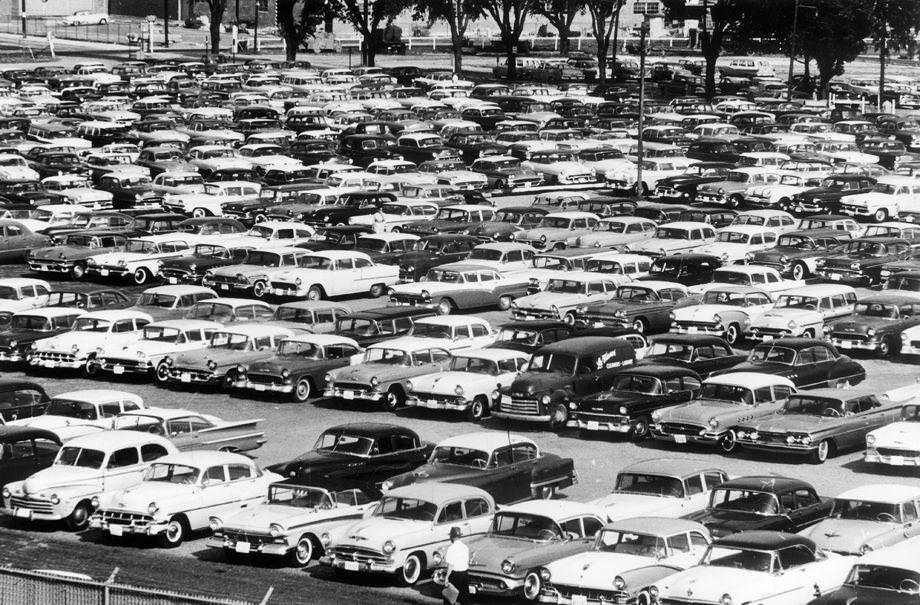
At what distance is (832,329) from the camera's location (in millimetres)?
35375

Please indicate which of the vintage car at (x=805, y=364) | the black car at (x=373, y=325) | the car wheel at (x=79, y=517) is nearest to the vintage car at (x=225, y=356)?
the black car at (x=373, y=325)

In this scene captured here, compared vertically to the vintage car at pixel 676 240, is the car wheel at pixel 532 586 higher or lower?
lower

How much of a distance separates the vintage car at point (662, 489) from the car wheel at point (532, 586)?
9.20ft

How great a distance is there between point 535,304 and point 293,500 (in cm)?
1549

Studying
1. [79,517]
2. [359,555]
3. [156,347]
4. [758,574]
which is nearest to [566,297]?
[156,347]

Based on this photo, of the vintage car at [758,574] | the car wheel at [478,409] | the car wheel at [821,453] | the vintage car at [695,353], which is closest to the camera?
the vintage car at [758,574]

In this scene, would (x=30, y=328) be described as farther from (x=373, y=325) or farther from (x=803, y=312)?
(x=803, y=312)

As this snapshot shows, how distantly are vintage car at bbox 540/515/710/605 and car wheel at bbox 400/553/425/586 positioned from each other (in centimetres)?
199

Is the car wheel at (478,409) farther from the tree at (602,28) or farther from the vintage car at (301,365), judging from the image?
the tree at (602,28)

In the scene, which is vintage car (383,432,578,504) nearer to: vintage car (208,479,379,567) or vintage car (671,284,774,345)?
vintage car (208,479,379,567)

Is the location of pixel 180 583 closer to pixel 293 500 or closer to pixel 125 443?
pixel 293 500

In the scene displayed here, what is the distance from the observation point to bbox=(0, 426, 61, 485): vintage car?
2555 centimetres

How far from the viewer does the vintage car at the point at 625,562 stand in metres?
19.4

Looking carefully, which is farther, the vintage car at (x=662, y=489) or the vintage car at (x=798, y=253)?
the vintage car at (x=798, y=253)
